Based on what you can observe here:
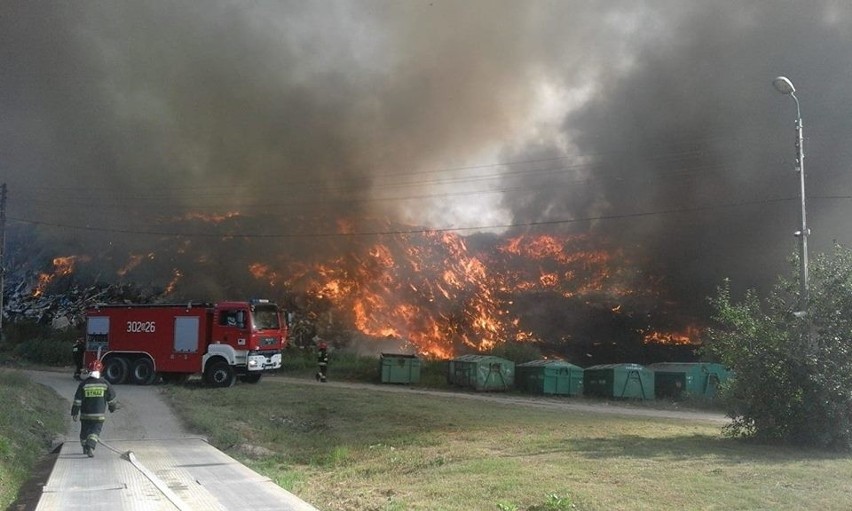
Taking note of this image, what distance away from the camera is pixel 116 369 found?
22.2 meters

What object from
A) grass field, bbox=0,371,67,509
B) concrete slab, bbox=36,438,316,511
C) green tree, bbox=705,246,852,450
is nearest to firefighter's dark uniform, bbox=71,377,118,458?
concrete slab, bbox=36,438,316,511

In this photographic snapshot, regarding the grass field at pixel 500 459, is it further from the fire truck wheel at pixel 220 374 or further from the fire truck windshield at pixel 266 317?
the fire truck windshield at pixel 266 317

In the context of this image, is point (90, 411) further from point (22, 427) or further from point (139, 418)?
point (139, 418)

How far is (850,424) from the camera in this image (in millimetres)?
11023

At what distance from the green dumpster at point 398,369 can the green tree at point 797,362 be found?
15061 mm

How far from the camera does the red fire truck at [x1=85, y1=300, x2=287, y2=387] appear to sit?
20766 mm

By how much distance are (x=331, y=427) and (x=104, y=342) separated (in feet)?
37.6

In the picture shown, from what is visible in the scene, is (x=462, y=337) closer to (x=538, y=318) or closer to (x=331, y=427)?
(x=538, y=318)

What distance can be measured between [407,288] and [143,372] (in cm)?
1834

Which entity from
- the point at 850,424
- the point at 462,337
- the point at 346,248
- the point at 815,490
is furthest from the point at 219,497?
the point at 346,248

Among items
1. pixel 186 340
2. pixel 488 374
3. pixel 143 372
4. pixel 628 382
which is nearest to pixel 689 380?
pixel 628 382

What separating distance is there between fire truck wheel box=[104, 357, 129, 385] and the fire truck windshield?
498 centimetres

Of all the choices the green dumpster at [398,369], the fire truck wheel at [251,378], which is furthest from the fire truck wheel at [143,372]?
the green dumpster at [398,369]

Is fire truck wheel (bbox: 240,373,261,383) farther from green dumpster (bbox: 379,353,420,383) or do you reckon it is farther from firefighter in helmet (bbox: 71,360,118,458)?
firefighter in helmet (bbox: 71,360,118,458)
